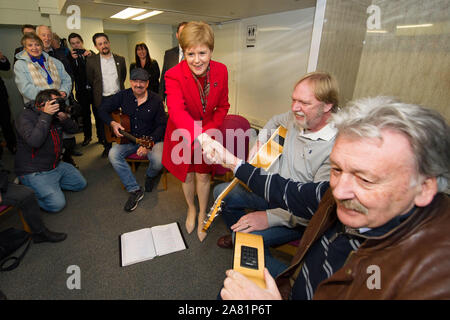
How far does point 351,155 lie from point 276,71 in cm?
425

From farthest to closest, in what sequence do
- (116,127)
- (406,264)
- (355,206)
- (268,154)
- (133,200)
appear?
(116,127)
(133,200)
(268,154)
(355,206)
(406,264)

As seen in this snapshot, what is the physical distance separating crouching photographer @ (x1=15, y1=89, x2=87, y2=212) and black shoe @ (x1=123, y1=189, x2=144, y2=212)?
0.67 metres

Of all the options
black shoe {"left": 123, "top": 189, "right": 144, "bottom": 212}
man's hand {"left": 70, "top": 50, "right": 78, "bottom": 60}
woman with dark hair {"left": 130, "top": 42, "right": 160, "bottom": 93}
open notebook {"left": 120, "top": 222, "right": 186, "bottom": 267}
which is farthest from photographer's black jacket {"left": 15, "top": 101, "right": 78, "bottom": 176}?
woman with dark hair {"left": 130, "top": 42, "right": 160, "bottom": 93}

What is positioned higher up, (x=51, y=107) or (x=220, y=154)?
(x=51, y=107)

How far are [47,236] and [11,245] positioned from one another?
0.24 meters

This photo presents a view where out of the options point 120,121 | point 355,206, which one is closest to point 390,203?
point 355,206

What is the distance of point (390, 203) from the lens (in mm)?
720

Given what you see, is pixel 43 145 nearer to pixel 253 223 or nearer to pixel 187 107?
pixel 187 107

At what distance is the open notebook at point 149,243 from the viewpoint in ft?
6.50

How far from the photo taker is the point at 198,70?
1.71 metres

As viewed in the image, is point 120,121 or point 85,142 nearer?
point 120,121

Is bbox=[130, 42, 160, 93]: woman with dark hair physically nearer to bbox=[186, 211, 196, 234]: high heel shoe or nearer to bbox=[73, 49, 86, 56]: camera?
bbox=[73, 49, 86, 56]: camera

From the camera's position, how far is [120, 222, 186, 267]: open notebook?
1.98 metres

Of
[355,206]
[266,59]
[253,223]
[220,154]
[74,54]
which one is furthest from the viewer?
[266,59]
